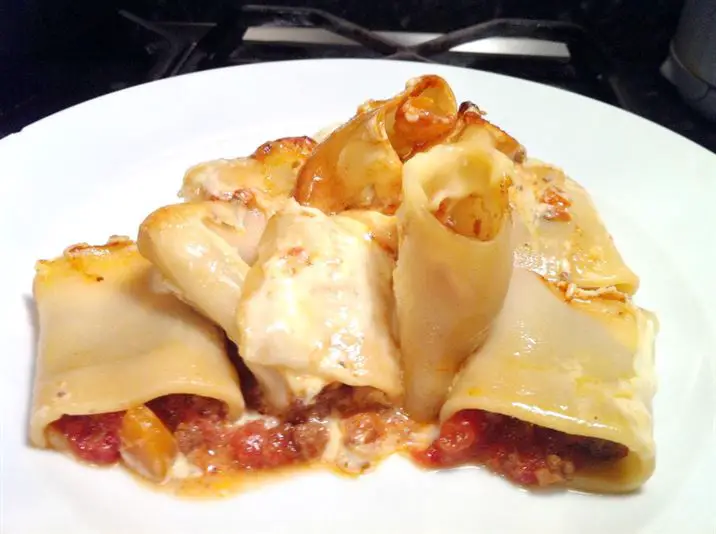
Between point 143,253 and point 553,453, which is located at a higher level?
point 143,253

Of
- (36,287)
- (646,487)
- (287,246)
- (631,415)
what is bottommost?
A: (646,487)

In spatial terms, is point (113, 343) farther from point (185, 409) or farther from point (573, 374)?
point (573, 374)

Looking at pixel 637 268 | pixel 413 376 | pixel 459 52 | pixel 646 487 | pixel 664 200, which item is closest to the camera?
pixel 646 487

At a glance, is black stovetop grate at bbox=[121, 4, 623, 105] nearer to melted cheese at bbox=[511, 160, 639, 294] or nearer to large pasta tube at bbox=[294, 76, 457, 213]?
melted cheese at bbox=[511, 160, 639, 294]

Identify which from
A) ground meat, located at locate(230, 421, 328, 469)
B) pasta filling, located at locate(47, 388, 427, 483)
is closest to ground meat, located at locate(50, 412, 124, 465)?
pasta filling, located at locate(47, 388, 427, 483)

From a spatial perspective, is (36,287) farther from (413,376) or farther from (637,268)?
(637,268)

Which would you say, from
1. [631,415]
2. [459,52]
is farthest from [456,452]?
[459,52]
